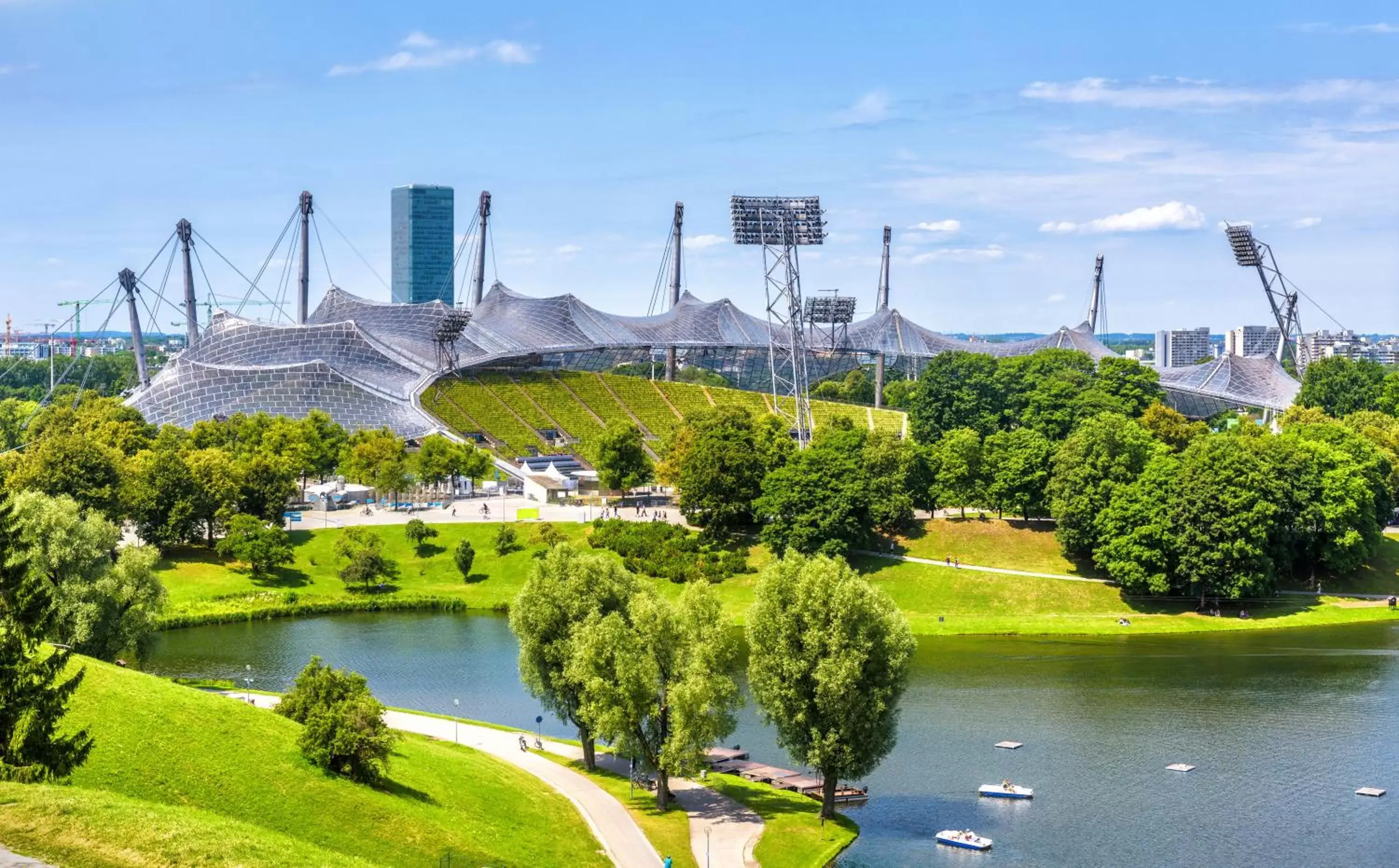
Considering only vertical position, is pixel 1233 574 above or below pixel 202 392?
below

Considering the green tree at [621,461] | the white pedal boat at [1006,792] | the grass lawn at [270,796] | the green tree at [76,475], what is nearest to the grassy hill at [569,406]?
the green tree at [621,461]

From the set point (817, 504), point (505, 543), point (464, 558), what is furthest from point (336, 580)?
point (817, 504)

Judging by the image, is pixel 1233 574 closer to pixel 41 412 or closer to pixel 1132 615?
pixel 1132 615

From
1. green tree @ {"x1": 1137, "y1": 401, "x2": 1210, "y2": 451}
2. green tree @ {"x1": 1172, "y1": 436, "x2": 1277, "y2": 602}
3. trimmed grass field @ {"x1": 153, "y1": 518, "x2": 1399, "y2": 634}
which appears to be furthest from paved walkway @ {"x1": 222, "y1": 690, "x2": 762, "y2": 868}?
green tree @ {"x1": 1137, "y1": 401, "x2": 1210, "y2": 451}

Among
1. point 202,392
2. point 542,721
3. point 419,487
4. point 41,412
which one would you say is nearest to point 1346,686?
point 542,721

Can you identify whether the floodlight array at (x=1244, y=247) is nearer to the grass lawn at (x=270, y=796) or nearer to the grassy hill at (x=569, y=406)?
the grassy hill at (x=569, y=406)

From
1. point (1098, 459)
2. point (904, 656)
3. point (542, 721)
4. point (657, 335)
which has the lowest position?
point (542, 721)
